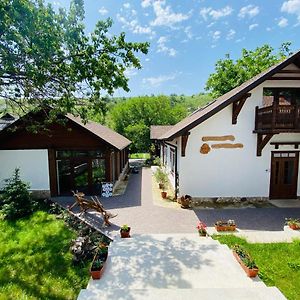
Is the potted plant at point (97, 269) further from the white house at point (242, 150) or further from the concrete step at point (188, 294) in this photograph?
the white house at point (242, 150)

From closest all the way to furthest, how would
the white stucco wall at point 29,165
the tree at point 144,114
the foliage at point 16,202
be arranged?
the foliage at point 16,202 → the white stucco wall at point 29,165 → the tree at point 144,114

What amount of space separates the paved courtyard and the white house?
1377 millimetres

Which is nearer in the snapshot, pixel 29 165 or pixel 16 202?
pixel 16 202

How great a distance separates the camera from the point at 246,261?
567 centimetres

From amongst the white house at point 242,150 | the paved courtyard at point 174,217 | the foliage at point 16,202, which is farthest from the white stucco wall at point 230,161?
the foliage at point 16,202

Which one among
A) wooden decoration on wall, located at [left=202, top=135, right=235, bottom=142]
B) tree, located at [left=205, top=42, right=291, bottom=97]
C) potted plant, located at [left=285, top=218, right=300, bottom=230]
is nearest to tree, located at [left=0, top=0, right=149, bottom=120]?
wooden decoration on wall, located at [left=202, top=135, right=235, bottom=142]

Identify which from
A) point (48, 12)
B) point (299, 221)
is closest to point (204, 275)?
point (299, 221)

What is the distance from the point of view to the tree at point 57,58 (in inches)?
231

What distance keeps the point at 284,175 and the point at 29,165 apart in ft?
45.9

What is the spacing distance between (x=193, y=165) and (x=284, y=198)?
5297 millimetres

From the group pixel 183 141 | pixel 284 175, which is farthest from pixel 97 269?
pixel 284 175

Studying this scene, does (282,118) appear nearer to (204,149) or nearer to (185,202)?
(204,149)

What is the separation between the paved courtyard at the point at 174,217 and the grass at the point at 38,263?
172cm

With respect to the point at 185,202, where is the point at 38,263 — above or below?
below
